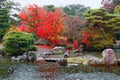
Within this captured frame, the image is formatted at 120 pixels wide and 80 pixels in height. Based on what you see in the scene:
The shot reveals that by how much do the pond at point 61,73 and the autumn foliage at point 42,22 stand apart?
15.8 meters

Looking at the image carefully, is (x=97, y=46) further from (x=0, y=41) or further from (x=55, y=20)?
(x=0, y=41)

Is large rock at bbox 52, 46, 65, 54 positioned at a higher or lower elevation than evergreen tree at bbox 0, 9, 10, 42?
lower

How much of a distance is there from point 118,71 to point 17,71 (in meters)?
8.75

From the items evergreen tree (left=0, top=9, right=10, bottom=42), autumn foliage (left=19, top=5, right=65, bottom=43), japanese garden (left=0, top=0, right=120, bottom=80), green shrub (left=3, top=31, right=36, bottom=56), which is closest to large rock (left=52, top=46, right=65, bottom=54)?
japanese garden (left=0, top=0, right=120, bottom=80)

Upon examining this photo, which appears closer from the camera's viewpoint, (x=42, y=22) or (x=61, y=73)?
(x=61, y=73)

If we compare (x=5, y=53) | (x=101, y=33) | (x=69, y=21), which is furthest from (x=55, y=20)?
(x=5, y=53)

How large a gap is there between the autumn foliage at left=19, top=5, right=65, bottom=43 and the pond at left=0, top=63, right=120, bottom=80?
15835 mm

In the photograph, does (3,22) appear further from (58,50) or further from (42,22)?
(58,50)

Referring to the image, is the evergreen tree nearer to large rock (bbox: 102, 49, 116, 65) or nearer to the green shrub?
the green shrub

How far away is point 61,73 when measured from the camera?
77.0 feet

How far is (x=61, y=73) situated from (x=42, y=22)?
70.6 feet

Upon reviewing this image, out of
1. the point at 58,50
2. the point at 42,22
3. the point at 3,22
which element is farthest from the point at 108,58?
the point at 3,22

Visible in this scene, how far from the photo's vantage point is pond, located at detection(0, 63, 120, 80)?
21750mm

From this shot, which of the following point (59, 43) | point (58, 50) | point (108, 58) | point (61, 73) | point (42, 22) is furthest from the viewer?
point (42, 22)
